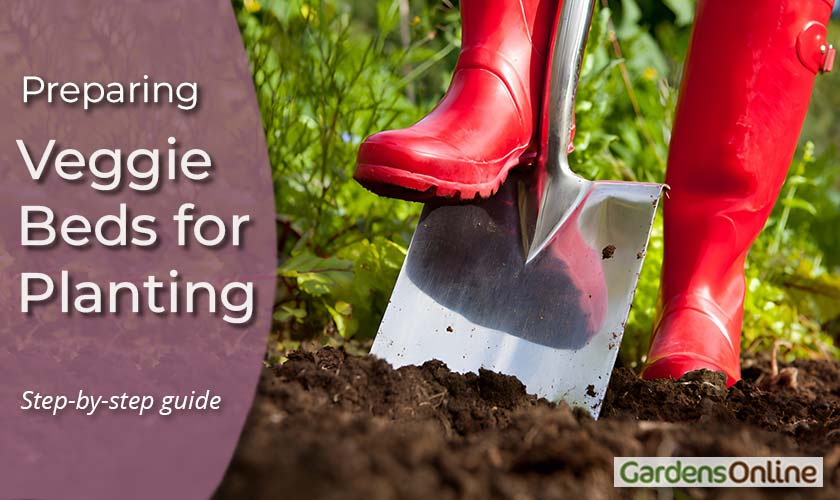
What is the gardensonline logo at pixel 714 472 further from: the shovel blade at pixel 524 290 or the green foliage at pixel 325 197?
the green foliage at pixel 325 197

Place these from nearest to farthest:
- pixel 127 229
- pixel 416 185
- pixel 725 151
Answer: pixel 416 185 → pixel 725 151 → pixel 127 229

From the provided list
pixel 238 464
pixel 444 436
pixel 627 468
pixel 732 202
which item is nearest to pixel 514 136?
pixel 732 202

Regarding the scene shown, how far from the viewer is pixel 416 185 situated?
131 centimetres

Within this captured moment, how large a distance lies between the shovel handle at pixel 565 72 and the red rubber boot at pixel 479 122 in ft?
0.13

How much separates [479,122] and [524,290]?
282 millimetres

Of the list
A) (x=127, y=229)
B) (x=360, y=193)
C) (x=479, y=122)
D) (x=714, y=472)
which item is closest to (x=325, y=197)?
(x=360, y=193)

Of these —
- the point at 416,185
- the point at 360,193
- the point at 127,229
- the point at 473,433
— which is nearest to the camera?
the point at 473,433

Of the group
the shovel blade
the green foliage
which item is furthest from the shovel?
the green foliage

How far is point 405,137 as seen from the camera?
1.32 meters

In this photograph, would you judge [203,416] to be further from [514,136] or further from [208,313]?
[514,136]

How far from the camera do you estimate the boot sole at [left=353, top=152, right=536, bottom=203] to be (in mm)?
1306

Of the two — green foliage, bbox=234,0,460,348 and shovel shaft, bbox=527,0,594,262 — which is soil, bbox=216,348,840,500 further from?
green foliage, bbox=234,0,460,348

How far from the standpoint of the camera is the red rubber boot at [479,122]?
4.32 ft

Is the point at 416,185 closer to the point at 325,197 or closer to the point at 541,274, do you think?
the point at 541,274
